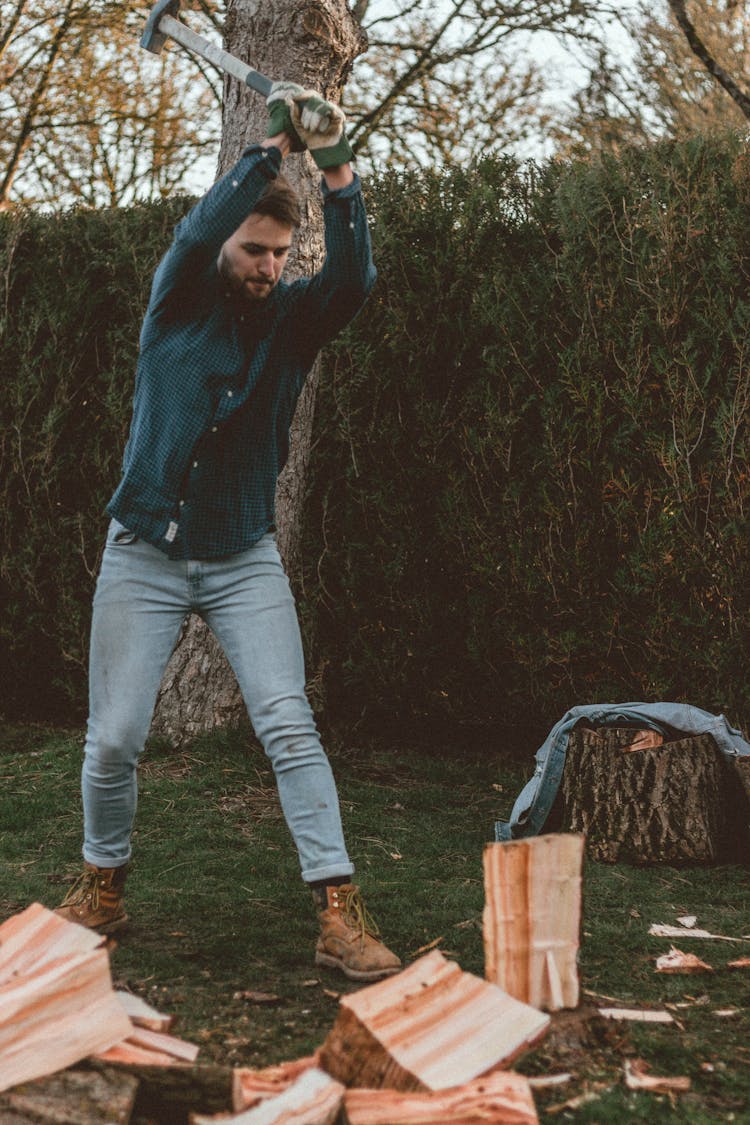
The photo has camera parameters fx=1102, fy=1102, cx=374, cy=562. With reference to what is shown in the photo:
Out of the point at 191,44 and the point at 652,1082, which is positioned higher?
the point at 191,44

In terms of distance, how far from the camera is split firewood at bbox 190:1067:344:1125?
6.13 ft

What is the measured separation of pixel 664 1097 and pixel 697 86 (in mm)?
14523

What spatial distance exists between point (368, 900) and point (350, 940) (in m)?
0.78

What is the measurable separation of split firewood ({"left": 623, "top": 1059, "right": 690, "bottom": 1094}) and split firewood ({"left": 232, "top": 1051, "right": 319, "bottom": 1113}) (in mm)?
626

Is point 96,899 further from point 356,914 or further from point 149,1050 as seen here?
point 149,1050

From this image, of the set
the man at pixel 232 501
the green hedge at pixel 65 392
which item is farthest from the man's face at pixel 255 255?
the green hedge at pixel 65 392

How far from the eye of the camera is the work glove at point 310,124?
2840 millimetres

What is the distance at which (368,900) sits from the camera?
3.66 metres

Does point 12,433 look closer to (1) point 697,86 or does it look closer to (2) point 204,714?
(2) point 204,714

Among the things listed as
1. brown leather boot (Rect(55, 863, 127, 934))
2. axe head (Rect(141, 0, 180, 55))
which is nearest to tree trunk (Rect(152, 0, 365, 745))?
axe head (Rect(141, 0, 180, 55))

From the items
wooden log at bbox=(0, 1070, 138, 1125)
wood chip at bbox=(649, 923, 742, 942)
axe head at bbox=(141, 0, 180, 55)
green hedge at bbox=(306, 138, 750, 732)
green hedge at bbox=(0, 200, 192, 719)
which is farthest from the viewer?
green hedge at bbox=(0, 200, 192, 719)

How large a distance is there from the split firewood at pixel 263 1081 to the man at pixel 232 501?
81 cm

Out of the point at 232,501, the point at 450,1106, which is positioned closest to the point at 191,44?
the point at 232,501

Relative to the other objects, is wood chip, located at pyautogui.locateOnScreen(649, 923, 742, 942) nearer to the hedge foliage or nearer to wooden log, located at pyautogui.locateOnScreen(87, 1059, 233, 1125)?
the hedge foliage
